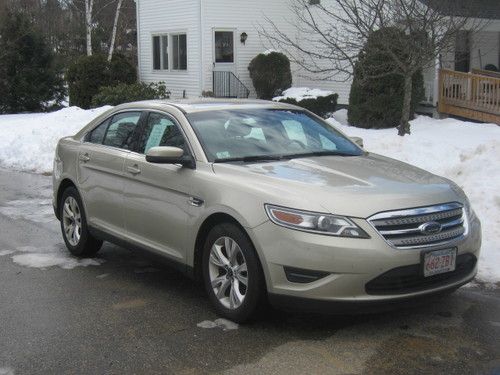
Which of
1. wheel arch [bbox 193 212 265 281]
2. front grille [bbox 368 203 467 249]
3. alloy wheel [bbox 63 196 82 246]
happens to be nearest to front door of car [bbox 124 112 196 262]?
wheel arch [bbox 193 212 265 281]

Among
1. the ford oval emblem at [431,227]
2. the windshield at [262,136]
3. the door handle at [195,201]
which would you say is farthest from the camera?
the windshield at [262,136]

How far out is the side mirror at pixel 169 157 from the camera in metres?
4.82

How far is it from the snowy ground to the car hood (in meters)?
1.47

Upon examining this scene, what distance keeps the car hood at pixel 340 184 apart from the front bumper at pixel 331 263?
19 centimetres

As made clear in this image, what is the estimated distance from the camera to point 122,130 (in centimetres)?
600

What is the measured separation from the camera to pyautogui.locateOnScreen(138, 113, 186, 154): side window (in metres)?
5.27

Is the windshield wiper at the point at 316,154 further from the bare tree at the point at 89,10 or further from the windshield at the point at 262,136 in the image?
the bare tree at the point at 89,10

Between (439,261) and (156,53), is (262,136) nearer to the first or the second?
(439,261)

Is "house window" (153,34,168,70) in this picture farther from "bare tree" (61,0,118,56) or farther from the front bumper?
the front bumper

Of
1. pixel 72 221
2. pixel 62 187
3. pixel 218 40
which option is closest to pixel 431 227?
pixel 72 221

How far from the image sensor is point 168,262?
5.07 metres

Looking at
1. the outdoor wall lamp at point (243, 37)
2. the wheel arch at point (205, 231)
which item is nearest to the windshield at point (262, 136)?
the wheel arch at point (205, 231)

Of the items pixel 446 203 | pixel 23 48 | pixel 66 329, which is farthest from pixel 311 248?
pixel 23 48

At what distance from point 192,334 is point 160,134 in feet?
6.12
